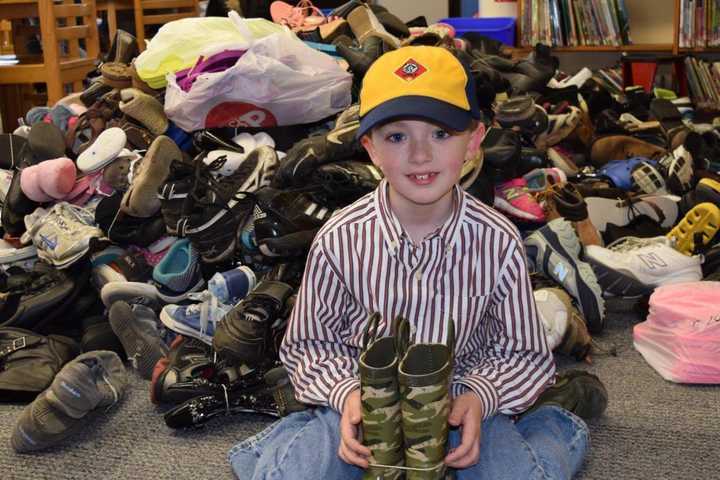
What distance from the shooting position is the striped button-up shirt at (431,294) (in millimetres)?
1273

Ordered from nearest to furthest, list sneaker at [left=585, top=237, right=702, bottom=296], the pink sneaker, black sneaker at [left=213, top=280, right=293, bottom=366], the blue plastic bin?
black sneaker at [left=213, top=280, right=293, bottom=366] < sneaker at [left=585, top=237, right=702, bottom=296] < the pink sneaker < the blue plastic bin

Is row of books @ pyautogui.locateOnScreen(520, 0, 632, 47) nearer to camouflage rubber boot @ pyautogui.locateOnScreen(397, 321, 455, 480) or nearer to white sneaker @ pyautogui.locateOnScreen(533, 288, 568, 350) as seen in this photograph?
white sneaker @ pyautogui.locateOnScreen(533, 288, 568, 350)

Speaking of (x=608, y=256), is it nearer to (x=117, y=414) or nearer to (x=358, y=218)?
(x=358, y=218)

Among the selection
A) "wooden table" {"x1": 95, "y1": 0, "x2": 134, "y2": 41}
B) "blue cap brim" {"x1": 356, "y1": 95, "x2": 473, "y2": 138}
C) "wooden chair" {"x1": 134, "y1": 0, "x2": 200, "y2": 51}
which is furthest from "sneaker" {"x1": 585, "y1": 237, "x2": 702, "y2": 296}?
"wooden table" {"x1": 95, "y1": 0, "x2": 134, "y2": 41}

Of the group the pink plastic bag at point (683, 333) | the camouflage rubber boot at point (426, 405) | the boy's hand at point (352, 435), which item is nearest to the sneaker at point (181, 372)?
the boy's hand at point (352, 435)

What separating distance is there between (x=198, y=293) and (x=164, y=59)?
887 mm

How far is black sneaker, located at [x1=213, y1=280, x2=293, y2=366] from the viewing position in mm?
1644

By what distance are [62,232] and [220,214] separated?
0.40 m

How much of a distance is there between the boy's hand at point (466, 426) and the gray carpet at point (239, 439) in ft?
1.07

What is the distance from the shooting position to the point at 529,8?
14.6 ft

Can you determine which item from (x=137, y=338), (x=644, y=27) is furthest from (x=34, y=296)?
(x=644, y=27)

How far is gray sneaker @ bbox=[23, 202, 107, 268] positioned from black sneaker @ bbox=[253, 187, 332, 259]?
1.42 ft

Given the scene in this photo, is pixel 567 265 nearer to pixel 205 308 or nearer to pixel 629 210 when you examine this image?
pixel 629 210

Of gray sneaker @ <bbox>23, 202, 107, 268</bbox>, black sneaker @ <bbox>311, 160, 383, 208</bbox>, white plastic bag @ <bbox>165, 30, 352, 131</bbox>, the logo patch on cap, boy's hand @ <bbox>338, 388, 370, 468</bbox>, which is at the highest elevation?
the logo patch on cap
